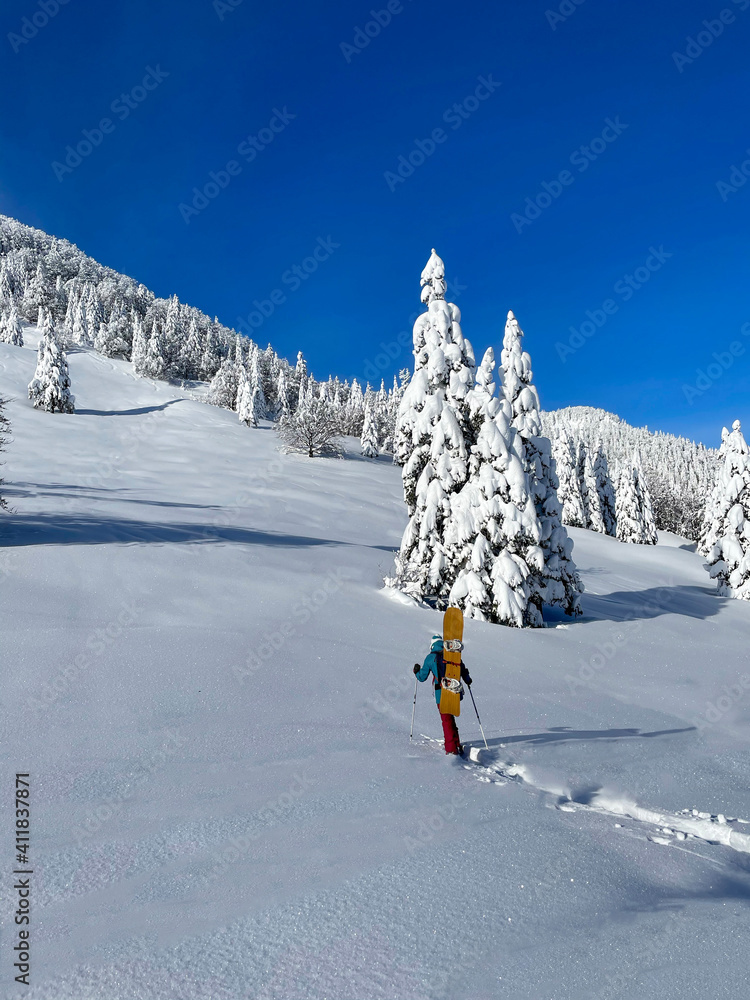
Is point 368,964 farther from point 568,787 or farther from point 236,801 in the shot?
point 568,787

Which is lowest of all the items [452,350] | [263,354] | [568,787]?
[568,787]

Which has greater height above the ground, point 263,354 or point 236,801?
point 263,354

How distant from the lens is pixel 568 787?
5.80m

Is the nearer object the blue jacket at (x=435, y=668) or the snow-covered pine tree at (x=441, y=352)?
the blue jacket at (x=435, y=668)

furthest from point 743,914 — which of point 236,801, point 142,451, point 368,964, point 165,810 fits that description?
point 142,451

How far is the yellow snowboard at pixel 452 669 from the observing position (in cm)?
611

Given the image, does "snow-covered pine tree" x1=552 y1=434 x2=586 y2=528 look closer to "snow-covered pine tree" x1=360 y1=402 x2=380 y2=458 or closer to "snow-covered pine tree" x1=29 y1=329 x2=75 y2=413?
"snow-covered pine tree" x1=360 y1=402 x2=380 y2=458

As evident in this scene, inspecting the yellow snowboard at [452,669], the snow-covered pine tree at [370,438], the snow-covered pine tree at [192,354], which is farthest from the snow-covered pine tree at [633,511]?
the snow-covered pine tree at [192,354]

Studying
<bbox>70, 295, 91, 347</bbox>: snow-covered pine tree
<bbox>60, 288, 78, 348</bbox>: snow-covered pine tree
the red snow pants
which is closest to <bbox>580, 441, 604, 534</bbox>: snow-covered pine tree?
the red snow pants

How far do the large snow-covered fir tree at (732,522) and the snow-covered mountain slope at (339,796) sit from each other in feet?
56.6

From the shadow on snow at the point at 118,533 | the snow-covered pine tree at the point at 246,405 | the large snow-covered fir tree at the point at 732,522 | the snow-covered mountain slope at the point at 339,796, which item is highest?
the snow-covered pine tree at the point at 246,405

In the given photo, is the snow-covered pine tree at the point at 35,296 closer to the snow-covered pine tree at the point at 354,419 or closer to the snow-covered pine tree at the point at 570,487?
the snow-covered pine tree at the point at 354,419

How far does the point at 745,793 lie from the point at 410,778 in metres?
3.98

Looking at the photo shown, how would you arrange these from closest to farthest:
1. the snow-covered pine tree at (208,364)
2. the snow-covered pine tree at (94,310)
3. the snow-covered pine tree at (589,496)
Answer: the snow-covered pine tree at (589,496), the snow-covered pine tree at (208,364), the snow-covered pine tree at (94,310)
